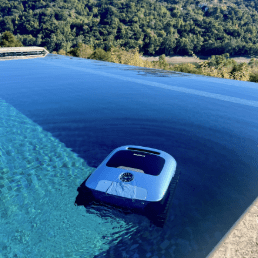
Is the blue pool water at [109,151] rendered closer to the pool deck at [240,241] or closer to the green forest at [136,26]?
the pool deck at [240,241]

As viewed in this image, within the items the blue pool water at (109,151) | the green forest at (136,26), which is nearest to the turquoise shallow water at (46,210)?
the blue pool water at (109,151)

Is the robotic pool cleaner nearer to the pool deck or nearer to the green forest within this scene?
the pool deck

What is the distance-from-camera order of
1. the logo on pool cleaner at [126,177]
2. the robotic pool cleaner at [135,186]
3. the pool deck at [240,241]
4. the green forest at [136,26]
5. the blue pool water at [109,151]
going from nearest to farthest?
the pool deck at [240,241], the blue pool water at [109,151], the robotic pool cleaner at [135,186], the logo on pool cleaner at [126,177], the green forest at [136,26]

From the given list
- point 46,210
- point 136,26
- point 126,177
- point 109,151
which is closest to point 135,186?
point 126,177

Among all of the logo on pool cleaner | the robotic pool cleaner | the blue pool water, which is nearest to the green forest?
the blue pool water

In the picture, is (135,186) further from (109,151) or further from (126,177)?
(109,151)

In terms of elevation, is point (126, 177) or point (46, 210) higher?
point (126, 177)

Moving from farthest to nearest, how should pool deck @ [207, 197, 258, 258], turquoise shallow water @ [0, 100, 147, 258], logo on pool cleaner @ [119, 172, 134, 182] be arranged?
logo on pool cleaner @ [119, 172, 134, 182], turquoise shallow water @ [0, 100, 147, 258], pool deck @ [207, 197, 258, 258]
